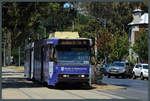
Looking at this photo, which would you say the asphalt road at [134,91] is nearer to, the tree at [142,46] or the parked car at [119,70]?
the parked car at [119,70]

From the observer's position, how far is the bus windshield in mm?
24297

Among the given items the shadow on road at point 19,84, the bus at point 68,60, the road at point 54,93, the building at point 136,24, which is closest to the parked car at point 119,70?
the shadow on road at point 19,84

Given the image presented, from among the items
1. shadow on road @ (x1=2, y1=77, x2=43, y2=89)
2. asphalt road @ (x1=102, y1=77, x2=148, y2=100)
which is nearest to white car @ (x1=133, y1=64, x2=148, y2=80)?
asphalt road @ (x1=102, y1=77, x2=148, y2=100)

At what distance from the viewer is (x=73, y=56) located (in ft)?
79.9

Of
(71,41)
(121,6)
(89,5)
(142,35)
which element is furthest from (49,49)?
(121,6)

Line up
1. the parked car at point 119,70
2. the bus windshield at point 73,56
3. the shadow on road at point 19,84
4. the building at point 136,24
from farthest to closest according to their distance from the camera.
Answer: the building at point 136,24, the parked car at point 119,70, the shadow on road at point 19,84, the bus windshield at point 73,56

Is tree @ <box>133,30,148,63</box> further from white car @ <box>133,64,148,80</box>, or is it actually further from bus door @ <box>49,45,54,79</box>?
bus door @ <box>49,45,54,79</box>

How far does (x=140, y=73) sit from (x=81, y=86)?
18.3m

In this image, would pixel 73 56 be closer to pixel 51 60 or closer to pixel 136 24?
pixel 51 60

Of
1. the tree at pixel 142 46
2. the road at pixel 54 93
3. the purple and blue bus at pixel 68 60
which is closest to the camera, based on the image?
the road at pixel 54 93

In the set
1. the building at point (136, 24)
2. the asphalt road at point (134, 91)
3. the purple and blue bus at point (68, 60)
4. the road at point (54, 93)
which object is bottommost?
the asphalt road at point (134, 91)

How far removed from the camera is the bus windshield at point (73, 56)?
79.7 feet

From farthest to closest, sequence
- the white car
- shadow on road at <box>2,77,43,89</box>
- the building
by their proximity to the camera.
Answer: the building, the white car, shadow on road at <box>2,77,43,89</box>

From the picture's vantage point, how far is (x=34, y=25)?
121 feet
